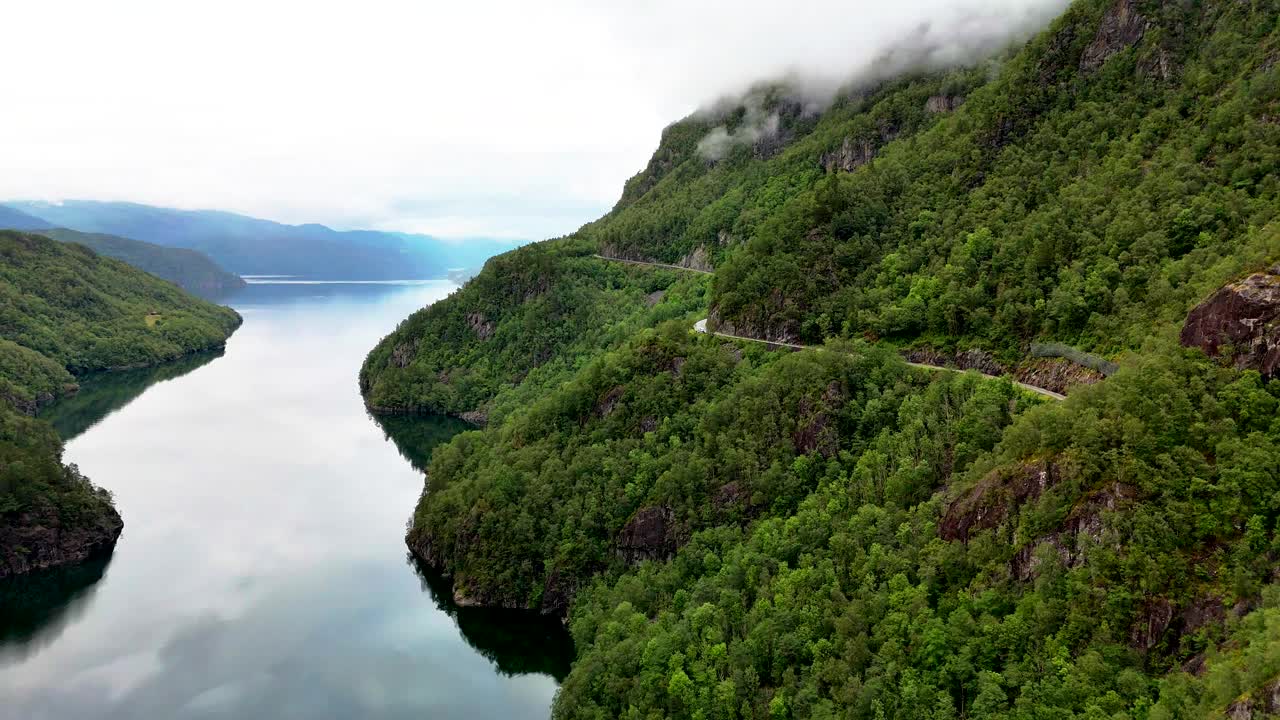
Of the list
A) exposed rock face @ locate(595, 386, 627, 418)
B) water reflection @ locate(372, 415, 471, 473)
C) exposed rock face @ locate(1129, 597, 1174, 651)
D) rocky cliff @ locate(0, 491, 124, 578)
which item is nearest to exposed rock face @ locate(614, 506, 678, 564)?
exposed rock face @ locate(595, 386, 627, 418)

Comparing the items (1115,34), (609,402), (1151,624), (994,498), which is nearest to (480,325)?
(609,402)

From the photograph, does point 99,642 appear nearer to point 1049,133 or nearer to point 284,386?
point 1049,133

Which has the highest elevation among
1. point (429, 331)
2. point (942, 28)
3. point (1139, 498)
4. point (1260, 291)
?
point (942, 28)

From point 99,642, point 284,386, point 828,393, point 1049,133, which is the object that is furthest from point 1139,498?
point 284,386

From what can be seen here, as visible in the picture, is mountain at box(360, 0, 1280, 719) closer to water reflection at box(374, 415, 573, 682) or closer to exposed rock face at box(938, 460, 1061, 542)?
exposed rock face at box(938, 460, 1061, 542)

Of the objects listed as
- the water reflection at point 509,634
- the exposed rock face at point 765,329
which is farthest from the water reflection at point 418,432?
the exposed rock face at point 765,329

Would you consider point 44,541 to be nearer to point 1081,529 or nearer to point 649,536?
point 649,536

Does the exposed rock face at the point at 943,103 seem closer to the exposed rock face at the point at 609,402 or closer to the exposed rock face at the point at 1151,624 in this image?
the exposed rock face at the point at 609,402

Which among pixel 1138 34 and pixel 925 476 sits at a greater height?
pixel 1138 34
